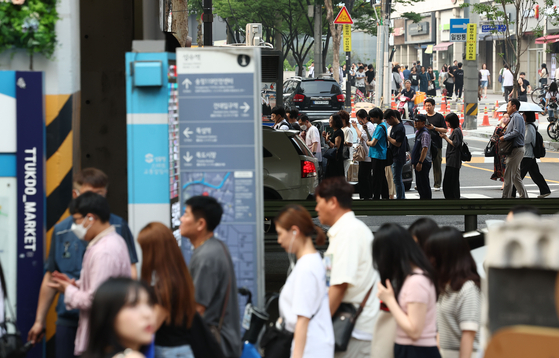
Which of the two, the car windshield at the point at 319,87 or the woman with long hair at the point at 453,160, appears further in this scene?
the car windshield at the point at 319,87

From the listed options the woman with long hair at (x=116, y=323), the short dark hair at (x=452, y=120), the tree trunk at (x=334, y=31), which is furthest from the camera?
the tree trunk at (x=334, y=31)

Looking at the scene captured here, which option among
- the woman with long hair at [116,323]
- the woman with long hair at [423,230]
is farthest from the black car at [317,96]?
the woman with long hair at [116,323]

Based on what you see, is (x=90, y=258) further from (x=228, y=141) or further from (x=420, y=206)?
(x=420, y=206)

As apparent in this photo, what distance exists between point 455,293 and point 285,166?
7.31 metres

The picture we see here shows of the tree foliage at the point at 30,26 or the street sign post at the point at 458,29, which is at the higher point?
the street sign post at the point at 458,29

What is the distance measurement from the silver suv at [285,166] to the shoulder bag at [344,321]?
692cm

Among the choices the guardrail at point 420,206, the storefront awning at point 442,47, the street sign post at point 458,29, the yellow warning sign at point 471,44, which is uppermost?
the storefront awning at point 442,47

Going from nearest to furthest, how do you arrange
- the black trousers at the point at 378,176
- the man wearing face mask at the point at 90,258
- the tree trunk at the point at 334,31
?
the man wearing face mask at the point at 90,258
the black trousers at the point at 378,176
the tree trunk at the point at 334,31

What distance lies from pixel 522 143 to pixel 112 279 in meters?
11.3

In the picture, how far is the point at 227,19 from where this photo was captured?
49.2 m

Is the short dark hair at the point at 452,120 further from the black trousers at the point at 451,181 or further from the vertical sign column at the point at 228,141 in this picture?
the vertical sign column at the point at 228,141

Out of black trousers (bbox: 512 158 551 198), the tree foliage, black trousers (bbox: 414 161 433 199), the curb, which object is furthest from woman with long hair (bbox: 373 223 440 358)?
the curb

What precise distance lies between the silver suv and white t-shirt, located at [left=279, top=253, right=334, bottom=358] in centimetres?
711

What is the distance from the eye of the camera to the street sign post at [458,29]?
2528 cm
